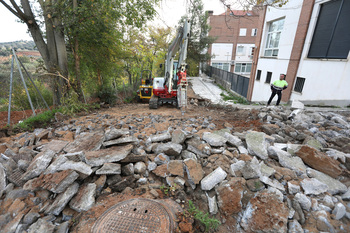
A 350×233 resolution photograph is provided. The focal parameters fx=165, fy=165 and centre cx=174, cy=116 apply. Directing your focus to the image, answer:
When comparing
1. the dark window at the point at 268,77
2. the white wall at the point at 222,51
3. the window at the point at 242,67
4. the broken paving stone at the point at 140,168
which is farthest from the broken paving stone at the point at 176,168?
the window at the point at 242,67

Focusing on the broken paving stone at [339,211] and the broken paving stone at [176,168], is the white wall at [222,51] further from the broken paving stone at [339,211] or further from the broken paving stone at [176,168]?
the broken paving stone at [339,211]

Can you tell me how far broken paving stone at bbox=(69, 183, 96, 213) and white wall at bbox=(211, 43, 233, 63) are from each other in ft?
88.7

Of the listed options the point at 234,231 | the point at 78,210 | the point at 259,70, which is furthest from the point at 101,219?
the point at 259,70

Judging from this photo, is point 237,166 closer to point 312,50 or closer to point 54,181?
point 54,181

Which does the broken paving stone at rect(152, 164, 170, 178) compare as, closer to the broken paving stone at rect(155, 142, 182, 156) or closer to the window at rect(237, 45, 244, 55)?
the broken paving stone at rect(155, 142, 182, 156)

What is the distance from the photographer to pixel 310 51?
26.5ft

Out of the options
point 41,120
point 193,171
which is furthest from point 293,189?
point 41,120

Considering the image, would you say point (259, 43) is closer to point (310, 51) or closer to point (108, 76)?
point (310, 51)

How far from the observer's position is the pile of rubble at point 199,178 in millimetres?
2150

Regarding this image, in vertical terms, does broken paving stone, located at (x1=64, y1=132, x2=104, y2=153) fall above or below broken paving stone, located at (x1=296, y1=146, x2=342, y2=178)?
above

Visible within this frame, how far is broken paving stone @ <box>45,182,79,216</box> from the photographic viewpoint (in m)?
2.15

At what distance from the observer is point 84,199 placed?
2.30 metres

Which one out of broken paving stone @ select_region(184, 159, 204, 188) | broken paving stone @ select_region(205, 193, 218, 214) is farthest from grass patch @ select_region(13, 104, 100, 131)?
broken paving stone @ select_region(205, 193, 218, 214)

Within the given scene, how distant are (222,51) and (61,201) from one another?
28486 mm
